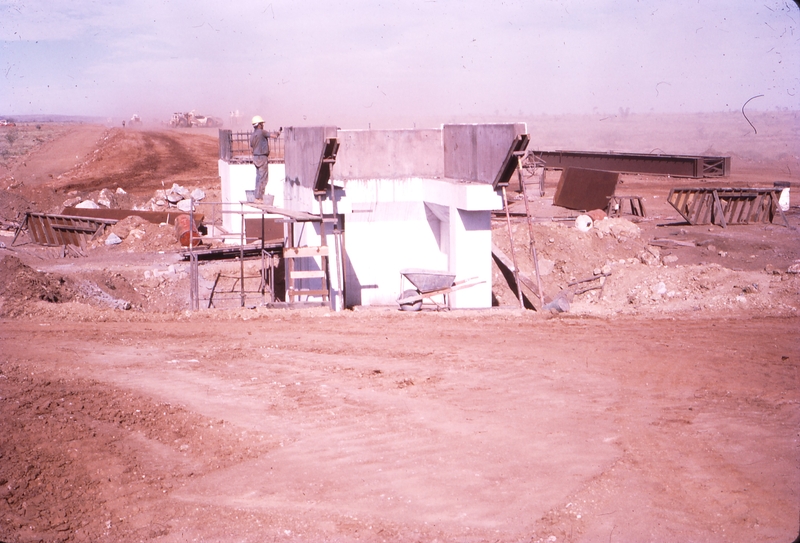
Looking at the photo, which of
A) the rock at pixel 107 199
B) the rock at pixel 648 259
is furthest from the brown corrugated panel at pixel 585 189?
the rock at pixel 107 199

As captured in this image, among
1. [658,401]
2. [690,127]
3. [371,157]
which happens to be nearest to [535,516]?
[658,401]

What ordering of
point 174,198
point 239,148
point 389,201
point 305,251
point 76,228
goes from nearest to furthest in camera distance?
1. point 305,251
2. point 389,201
3. point 76,228
4. point 239,148
5. point 174,198

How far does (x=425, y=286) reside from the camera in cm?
1328

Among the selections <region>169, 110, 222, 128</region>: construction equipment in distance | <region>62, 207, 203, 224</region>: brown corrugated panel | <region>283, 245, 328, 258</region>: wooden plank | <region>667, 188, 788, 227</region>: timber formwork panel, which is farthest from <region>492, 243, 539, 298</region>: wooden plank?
<region>169, 110, 222, 128</region>: construction equipment in distance

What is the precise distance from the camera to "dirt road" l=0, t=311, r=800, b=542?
583 centimetres

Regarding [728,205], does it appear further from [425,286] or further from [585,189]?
[425,286]

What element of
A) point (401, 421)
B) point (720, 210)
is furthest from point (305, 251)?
point (720, 210)

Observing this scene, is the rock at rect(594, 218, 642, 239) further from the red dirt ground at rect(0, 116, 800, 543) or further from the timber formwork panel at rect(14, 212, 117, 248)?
the timber formwork panel at rect(14, 212, 117, 248)

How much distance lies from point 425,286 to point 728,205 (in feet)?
42.3

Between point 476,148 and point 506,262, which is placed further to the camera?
point 506,262

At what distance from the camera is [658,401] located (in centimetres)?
829

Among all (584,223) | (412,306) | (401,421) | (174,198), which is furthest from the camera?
(174,198)

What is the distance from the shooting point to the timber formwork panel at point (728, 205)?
71.8 ft

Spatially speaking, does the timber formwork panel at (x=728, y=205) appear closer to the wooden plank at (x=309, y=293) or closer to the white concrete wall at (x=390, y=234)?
the white concrete wall at (x=390, y=234)
